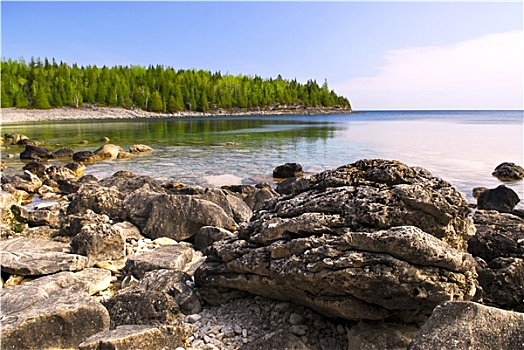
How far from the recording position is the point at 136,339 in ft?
14.3

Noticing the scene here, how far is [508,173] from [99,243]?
896 inches

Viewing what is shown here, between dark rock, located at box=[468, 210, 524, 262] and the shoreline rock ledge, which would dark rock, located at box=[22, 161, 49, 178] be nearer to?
the shoreline rock ledge

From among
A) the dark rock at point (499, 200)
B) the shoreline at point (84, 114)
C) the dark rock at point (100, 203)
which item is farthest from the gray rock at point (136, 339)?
the shoreline at point (84, 114)

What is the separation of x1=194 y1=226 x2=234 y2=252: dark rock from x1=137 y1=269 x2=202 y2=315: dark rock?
82.3 inches

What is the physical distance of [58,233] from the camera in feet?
33.2

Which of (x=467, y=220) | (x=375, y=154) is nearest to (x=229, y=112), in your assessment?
(x=375, y=154)

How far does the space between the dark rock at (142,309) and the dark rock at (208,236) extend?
3310 mm

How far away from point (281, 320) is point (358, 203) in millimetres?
1909

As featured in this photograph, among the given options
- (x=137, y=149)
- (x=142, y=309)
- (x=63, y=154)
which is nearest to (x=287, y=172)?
(x=137, y=149)

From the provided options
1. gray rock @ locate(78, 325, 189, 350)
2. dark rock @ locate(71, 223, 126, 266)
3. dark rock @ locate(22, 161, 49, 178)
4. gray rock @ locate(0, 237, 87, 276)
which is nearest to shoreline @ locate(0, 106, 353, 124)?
dark rock @ locate(22, 161, 49, 178)

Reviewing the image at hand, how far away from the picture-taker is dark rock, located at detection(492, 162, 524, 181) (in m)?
22.5

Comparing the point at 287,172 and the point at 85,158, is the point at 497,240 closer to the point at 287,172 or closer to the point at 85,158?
the point at 287,172

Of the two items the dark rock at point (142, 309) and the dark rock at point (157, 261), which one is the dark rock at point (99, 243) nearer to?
the dark rock at point (157, 261)

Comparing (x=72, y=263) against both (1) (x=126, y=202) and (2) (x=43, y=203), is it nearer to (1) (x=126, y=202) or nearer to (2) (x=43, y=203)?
(1) (x=126, y=202)
